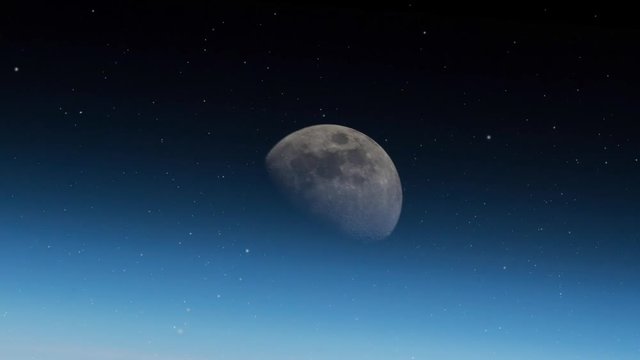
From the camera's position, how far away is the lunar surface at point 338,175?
12.5 metres

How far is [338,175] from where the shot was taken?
1255 centimetres

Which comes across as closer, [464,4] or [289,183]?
[464,4]

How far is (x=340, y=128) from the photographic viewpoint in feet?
45.1

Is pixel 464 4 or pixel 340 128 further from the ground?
pixel 340 128

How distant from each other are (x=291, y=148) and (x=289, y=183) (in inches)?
32.6

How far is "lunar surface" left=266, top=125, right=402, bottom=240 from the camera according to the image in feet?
40.9

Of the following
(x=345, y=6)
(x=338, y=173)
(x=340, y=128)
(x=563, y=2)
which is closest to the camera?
(x=563, y=2)

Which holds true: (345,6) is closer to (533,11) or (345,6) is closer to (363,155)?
(533,11)

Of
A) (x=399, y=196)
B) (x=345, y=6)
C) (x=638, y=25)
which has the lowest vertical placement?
(x=638, y=25)

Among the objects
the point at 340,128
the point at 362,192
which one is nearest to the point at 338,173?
the point at 362,192

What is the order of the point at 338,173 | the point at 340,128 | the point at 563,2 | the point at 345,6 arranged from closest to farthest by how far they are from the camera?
the point at 563,2
the point at 345,6
the point at 338,173
the point at 340,128

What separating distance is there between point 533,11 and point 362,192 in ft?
28.3

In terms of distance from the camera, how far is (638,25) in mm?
4109

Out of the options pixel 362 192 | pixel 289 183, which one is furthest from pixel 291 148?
pixel 362 192
